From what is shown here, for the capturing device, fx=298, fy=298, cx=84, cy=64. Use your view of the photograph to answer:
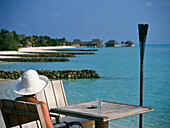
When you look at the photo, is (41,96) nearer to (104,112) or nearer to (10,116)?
(104,112)

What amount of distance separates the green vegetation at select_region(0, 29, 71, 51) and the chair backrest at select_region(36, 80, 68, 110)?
42338mm

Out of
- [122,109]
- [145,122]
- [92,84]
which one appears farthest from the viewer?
[92,84]

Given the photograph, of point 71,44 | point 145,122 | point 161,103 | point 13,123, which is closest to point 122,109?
point 13,123

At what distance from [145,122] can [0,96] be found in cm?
486

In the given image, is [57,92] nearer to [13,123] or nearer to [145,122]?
[13,123]

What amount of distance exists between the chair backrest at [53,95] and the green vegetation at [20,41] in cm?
4234

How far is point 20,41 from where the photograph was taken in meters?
83.5

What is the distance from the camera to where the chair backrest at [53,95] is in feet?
14.3

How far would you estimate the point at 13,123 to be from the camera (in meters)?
2.66

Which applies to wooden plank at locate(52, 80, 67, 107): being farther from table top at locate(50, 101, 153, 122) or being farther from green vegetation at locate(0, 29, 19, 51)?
green vegetation at locate(0, 29, 19, 51)

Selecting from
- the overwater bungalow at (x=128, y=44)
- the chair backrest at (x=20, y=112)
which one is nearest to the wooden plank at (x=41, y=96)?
the chair backrest at (x=20, y=112)

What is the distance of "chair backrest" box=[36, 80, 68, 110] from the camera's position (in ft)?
14.3

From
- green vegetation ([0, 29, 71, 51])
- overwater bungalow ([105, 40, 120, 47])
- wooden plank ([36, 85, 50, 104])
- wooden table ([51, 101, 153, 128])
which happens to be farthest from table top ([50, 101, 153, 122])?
overwater bungalow ([105, 40, 120, 47])

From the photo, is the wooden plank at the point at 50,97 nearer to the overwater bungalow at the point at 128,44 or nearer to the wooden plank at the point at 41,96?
the wooden plank at the point at 41,96
